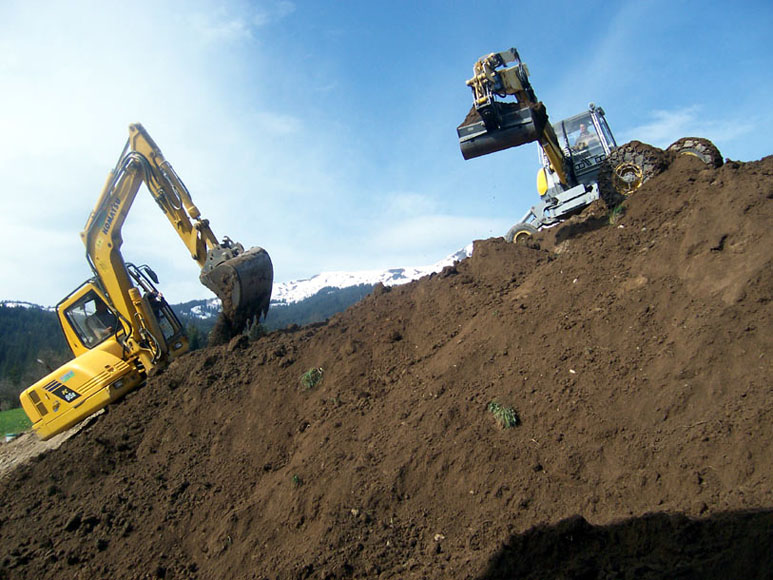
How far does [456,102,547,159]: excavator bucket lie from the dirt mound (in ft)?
6.58

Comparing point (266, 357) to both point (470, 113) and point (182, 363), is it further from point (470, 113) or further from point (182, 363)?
point (470, 113)

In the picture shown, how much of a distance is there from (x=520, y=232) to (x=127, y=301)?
8.91 metres

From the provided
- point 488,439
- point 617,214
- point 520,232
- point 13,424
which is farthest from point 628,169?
point 13,424

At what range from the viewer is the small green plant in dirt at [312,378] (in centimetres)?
761

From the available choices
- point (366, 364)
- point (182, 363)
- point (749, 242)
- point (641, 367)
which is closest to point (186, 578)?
point (366, 364)

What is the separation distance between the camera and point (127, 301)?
34.3 ft

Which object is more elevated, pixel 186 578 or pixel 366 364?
pixel 366 364

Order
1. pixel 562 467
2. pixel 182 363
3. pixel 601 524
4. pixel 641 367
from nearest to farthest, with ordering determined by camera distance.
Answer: pixel 601 524
pixel 562 467
pixel 641 367
pixel 182 363

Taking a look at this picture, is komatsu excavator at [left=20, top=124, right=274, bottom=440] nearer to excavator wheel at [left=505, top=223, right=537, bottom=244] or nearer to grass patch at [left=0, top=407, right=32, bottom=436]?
excavator wheel at [left=505, top=223, right=537, bottom=244]

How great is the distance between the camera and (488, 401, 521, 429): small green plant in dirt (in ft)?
17.9

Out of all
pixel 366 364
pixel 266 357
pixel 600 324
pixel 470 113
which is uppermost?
pixel 470 113

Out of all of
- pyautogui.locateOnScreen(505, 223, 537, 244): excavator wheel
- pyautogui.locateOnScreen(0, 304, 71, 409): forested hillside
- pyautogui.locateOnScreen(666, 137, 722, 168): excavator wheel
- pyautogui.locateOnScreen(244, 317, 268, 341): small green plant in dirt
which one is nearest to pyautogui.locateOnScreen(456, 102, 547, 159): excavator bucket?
pyautogui.locateOnScreen(666, 137, 722, 168): excavator wheel

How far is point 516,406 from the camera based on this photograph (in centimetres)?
562

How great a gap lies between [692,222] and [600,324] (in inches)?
73.4
